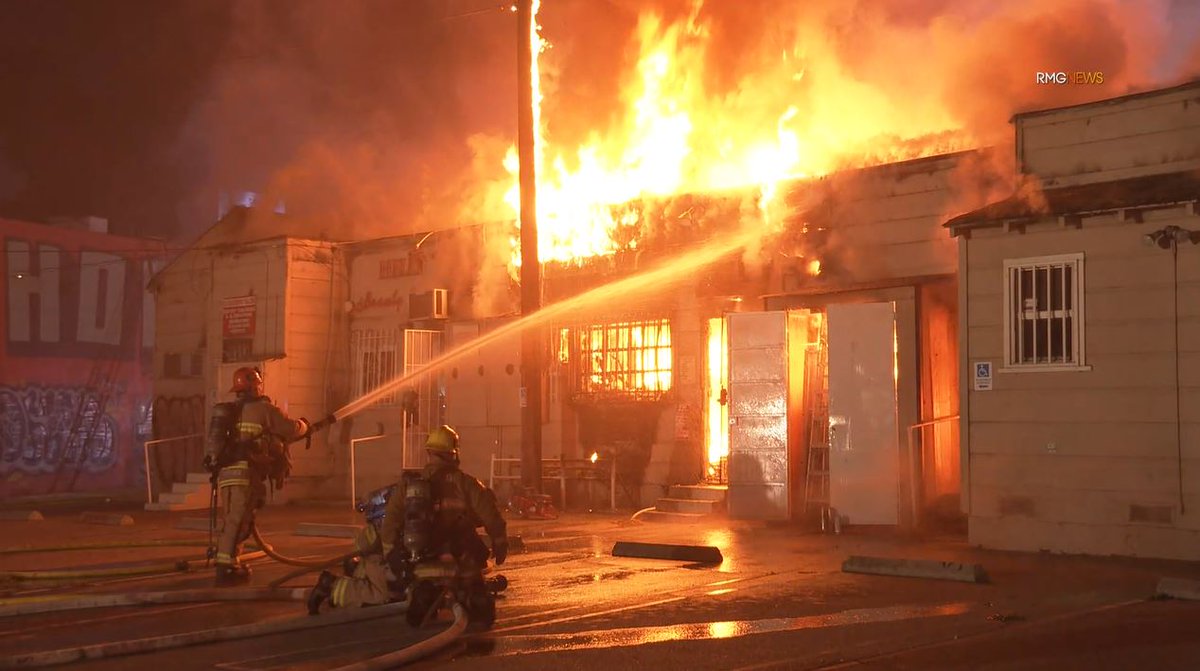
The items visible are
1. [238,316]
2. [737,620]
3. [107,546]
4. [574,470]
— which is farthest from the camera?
[238,316]

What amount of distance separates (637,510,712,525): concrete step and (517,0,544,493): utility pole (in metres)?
1.75

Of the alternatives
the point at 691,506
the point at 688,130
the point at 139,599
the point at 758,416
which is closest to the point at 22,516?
the point at 691,506

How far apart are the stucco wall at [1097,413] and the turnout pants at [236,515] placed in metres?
7.56

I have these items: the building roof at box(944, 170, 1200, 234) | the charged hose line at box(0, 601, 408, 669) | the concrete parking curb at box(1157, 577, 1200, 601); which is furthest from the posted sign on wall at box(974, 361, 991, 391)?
the charged hose line at box(0, 601, 408, 669)

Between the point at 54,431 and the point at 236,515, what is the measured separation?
22883 millimetres

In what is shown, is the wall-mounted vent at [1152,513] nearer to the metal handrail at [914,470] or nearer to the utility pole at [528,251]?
the metal handrail at [914,470]

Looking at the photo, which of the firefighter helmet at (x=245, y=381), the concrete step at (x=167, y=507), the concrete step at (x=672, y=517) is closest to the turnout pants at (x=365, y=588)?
the firefighter helmet at (x=245, y=381)

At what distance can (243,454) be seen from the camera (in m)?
11.5

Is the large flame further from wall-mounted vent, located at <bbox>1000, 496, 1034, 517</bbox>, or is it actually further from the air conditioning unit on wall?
wall-mounted vent, located at <bbox>1000, 496, 1034, 517</bbox>

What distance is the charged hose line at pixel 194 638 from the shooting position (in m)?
7.39

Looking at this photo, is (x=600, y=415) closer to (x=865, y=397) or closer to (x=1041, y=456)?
(x=865, y=397)

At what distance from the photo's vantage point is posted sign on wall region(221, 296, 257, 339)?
23.4 meters

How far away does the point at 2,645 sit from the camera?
27.0 ft

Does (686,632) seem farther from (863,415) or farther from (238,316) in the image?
(238,316)
